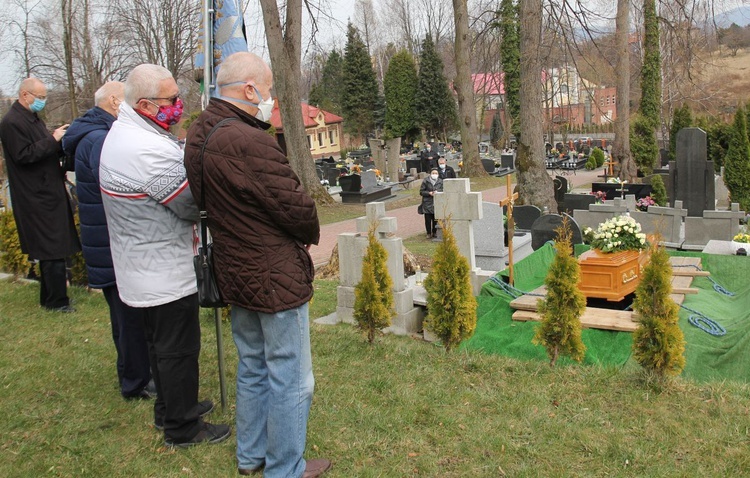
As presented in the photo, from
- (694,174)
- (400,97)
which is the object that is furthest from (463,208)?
(400,97)

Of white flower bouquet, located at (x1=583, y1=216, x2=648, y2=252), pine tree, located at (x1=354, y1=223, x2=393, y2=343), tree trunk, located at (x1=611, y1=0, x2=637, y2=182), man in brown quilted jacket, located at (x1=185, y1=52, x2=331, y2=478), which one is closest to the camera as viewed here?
man in brown quilted jacket, located at (x1=185, y1=52, x2=331, y2=478)

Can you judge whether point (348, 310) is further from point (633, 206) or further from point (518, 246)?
point (633, 206)

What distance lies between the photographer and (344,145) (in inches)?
2315

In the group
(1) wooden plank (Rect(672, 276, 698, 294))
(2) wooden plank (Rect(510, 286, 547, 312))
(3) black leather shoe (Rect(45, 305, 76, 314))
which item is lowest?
(1) wooden plank (Rect(672, 276, 698, 294))

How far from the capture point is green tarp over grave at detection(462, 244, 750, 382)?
5.93 m

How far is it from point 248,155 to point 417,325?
5.07 metres

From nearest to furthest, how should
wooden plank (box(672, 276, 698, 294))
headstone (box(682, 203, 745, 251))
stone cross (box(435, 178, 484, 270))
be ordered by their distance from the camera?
wooden plank (box(672, 276, 698, 294))
stone cross (box(435, 178, 484, 270))
headstone (box(682, 203, 745, 251))

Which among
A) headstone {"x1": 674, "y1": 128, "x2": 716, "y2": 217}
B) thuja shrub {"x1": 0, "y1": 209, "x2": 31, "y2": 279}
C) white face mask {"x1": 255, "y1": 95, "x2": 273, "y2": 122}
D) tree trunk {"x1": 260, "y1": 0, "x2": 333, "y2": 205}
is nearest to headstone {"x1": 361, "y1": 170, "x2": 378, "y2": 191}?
tree trunk {"x1": 260, "y1": 0, "x2": 333, "y2": 205}

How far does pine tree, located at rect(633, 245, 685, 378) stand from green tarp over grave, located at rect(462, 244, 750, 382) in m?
0.78

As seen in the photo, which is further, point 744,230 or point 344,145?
point 344,145

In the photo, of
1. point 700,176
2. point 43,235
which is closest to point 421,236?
point 700,176

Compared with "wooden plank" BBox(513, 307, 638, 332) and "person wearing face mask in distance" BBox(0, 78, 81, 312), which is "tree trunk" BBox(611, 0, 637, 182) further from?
"person wearing face mask in distance" BBox(0, 78, 81, 312)

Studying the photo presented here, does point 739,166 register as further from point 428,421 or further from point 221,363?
point 221,363

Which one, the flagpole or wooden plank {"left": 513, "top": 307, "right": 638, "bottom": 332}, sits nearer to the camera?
the flagpole
